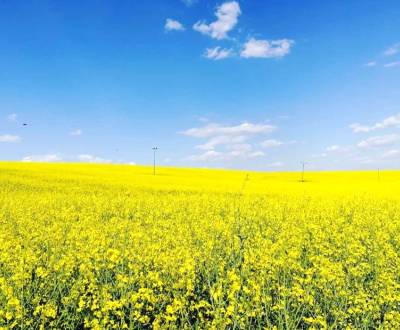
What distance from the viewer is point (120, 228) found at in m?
11.6

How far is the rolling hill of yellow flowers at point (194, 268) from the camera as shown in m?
5.05

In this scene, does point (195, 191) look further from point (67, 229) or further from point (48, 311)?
point (48, 311)

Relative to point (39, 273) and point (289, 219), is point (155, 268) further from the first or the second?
point (289, 219)

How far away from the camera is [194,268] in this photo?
7.40 meters

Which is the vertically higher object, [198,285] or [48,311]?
[48,311]

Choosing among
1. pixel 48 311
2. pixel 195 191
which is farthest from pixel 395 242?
pixel 195 191

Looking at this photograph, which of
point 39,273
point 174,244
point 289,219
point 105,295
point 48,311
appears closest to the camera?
point 48,311

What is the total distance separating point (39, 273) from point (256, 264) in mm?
3658

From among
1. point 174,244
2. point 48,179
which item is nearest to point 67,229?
point 174,244

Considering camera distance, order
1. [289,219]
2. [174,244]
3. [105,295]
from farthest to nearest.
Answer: [289,219] → [174,244] → [105,295]

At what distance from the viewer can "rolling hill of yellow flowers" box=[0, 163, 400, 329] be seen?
505 centimetres

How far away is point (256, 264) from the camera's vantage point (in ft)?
22.2

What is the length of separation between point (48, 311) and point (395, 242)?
34.6 ft

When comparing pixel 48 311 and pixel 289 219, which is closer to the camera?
pixel 48 311
